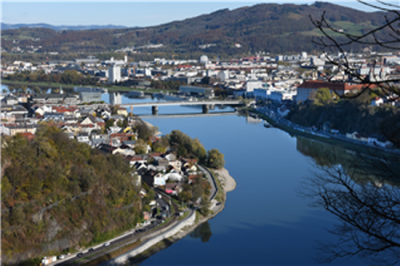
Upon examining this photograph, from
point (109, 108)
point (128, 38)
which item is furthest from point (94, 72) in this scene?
point (128, 38)

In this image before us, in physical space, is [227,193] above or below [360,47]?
below

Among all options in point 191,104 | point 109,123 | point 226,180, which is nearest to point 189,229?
point 226,180

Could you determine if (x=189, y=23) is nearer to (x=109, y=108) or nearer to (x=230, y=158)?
(x=109, y=108)

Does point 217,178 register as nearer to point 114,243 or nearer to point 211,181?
point 211,181

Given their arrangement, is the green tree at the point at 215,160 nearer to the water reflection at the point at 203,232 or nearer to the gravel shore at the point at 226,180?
the gravel shore at the point at 226,180

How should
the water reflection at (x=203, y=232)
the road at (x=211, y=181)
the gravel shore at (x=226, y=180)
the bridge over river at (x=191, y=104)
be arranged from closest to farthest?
1. the water reflection at (x=203, y=232)
2. the road at (x=211, y=181)
3. the gravel shore at (x=226, y=180)
4. the bridge over river at (x=191, y=104)

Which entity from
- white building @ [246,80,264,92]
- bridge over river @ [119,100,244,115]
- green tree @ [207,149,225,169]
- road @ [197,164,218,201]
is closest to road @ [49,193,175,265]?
road @ [197,164,218,201]

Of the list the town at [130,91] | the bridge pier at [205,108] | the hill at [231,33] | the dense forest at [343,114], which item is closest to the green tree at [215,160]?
the town at [130,91]
